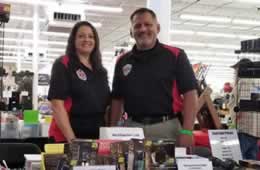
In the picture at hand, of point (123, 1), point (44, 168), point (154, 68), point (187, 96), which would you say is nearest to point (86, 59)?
point (154, 68)

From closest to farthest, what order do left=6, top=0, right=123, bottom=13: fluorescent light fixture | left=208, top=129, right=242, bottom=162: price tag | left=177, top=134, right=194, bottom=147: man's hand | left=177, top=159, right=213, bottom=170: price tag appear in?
left=177, top=159, right=213, bottom=170: price tag
left=208, top=129, right=242, bottom=162: price tag
left=177, top=134, right=194, bottom=147: man's hand
left=6, top=0, right=123, bottom=13: fluorescent light fixture

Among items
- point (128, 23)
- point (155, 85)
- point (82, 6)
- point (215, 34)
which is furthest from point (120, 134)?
point (215, 34)

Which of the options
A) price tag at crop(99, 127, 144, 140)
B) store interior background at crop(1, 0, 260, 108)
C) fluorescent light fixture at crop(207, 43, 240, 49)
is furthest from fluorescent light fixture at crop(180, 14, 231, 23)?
price tag at crop(99, 127, 144, 140)

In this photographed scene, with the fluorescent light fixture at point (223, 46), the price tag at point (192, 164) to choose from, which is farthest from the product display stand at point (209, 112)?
the fluorescent light fixture at point (223, 46)

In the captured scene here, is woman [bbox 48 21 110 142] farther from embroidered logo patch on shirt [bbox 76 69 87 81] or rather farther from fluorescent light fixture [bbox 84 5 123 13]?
fluorescent light fixture [bbox 84 5 123 13]

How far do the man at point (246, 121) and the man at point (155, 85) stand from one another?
292mm

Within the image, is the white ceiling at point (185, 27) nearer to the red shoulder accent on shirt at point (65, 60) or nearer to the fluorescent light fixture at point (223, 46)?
the fluorescent light fixture at point (223, 46)

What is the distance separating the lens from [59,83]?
8.61ft

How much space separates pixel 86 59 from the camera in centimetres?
275

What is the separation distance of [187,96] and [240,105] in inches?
13.4

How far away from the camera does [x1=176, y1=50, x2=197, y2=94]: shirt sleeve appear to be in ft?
8.41

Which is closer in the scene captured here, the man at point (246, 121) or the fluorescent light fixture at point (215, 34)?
the man at point (246, 121)

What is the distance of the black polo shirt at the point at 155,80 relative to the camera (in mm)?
2518

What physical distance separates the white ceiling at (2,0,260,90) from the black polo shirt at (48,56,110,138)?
7.27 m
